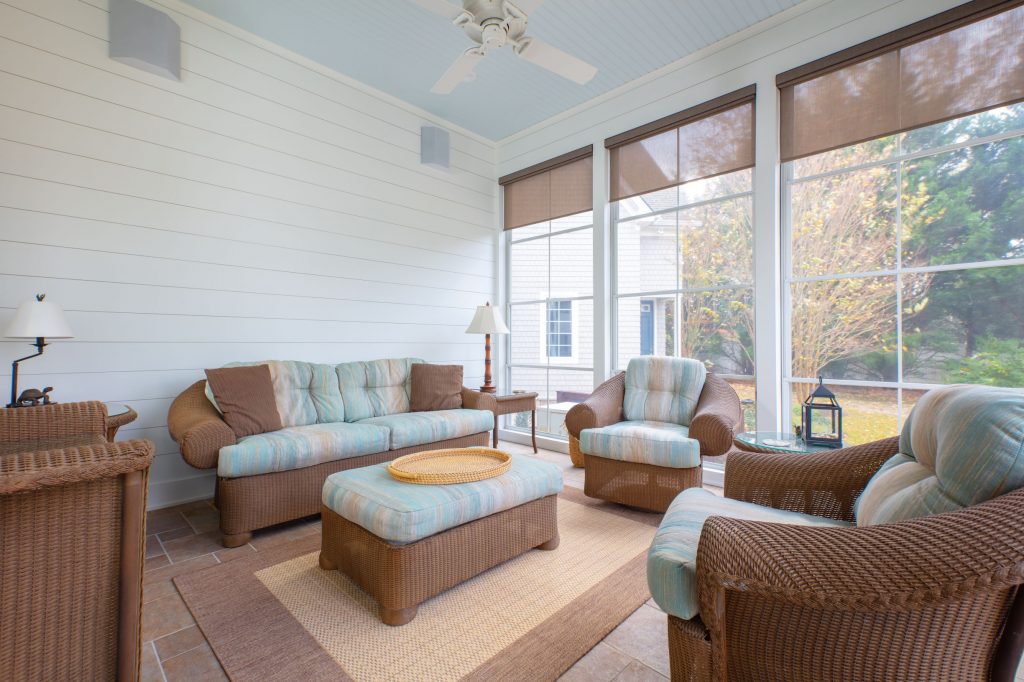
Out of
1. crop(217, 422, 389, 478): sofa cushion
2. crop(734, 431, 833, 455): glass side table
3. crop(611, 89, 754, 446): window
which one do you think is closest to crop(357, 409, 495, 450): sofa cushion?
crop(217, 422, 389, 478): sofa cushion

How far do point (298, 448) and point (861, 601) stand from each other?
2.61 meters

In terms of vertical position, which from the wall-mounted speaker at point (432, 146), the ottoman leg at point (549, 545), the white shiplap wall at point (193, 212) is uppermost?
the wall-mounted speaker at point (432, 146)

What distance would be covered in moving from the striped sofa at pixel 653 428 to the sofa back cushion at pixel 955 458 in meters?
1.34

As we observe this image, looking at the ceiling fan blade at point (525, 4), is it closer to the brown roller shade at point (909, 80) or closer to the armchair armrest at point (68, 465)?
the brown roller shade at point (909, 80)

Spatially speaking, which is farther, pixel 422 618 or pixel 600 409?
pixel 600 409

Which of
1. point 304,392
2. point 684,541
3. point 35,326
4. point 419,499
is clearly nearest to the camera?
point 684,541

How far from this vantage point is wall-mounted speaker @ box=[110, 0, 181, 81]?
2895mm

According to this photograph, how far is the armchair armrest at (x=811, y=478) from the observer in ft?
5.19

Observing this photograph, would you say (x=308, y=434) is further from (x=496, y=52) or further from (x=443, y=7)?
(x=496, y=52)

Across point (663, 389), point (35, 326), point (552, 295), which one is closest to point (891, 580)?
point (663, 389)

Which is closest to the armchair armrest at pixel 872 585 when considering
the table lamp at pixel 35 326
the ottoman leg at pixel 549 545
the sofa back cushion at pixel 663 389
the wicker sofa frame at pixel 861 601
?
the wicker sofa frame at pixel 861 601

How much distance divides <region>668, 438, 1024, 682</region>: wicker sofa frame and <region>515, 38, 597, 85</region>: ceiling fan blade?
8.41ft

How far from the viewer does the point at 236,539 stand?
2.46m

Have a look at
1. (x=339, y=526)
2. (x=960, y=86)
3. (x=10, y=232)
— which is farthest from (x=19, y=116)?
(x=960, y=86)
